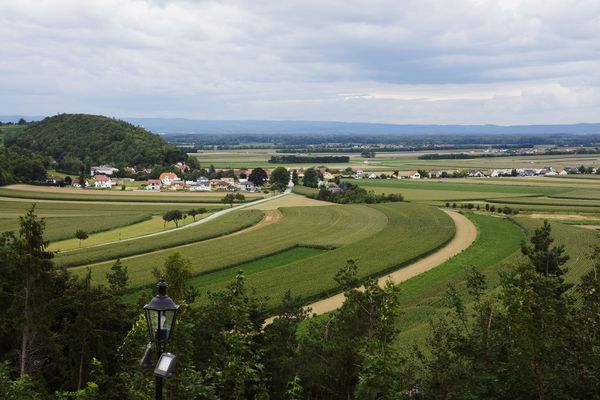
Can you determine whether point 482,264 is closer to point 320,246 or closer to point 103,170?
point 320,246

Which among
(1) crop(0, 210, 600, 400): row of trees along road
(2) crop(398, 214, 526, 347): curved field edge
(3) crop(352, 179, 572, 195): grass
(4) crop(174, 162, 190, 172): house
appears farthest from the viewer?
(4) crop(174, 162, 190, 172): house

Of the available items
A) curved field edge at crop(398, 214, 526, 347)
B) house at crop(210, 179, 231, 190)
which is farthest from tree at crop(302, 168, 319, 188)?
curved field edge at crop(398, 214, 526, 347)

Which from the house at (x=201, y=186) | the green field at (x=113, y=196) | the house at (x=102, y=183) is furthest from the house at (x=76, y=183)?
the house at (x=201, y=186)

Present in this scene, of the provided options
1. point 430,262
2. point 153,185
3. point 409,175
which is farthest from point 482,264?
point 409,175

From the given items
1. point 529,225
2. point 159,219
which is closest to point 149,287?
point 159,219

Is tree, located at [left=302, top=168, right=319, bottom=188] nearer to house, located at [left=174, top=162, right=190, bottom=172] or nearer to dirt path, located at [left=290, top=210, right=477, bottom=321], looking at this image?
house, located at [left=174, top=162, right=190, bottom=172]

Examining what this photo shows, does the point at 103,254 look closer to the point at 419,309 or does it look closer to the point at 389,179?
the point at 419,309
